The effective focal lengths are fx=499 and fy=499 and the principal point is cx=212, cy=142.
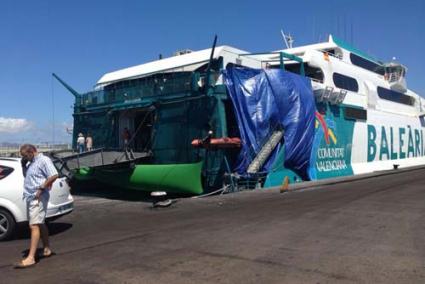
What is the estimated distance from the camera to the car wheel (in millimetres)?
8867

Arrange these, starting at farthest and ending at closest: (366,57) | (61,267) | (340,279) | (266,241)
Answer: (366,57) < (266,241) < (61,267) < (340,279)

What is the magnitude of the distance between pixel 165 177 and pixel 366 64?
19.2 meters

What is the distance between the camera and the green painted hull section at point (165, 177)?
16.6 meters

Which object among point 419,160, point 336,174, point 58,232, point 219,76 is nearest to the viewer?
point 58,232

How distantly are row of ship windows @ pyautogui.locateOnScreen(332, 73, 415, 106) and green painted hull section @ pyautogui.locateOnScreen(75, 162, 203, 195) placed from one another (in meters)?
11.5

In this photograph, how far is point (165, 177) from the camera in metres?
16.7

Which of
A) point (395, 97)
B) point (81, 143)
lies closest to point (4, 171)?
point (81, 143)

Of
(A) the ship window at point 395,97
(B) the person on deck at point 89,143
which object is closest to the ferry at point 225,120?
(B) the person on deck at point 89,143

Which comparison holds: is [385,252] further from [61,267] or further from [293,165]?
[293,165]

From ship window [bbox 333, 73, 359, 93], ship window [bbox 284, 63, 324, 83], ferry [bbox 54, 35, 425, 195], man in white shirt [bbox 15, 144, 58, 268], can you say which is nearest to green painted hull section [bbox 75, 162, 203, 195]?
ferry [bbox 54, 35, 425, 195]

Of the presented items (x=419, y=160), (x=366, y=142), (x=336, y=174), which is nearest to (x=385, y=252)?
(x=336, y=174)

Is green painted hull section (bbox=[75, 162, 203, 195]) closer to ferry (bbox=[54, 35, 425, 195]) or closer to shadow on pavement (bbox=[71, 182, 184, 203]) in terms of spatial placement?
ferry (bbox=[54, 35, 425, 195])

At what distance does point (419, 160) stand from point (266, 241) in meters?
33.6

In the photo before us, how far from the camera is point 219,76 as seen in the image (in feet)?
59.3
